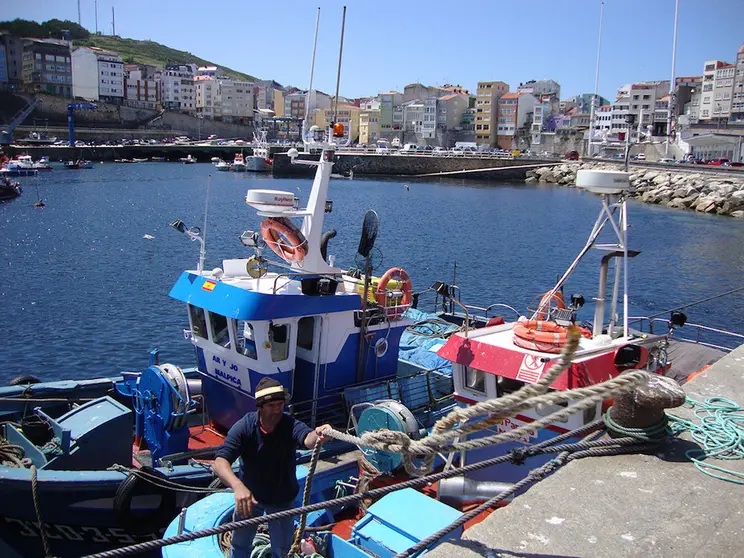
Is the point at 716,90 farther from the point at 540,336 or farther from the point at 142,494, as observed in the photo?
the point at 142,494

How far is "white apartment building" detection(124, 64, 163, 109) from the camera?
165 m

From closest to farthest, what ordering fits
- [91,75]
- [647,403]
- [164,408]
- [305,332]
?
[647,403]
[164,408]
[305,332]
[91,75]

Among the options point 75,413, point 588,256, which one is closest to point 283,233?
Answer: point 75,413

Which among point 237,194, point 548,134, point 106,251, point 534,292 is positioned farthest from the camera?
point 548,134

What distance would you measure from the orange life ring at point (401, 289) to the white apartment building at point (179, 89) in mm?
172065

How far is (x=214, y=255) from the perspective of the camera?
1419 inches

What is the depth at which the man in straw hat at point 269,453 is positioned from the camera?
16.1ft

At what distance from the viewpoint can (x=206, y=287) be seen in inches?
418

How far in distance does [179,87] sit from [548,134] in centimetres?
9782

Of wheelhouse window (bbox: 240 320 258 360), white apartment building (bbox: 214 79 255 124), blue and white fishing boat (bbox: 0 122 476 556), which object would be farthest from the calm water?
white apartment building (bbox: 214 79 255 124)

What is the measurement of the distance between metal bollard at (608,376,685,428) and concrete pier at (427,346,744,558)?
0.85 feet

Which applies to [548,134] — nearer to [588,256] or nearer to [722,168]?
[722,168]

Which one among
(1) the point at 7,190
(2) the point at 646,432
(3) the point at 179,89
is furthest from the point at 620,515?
(3) the point at 179,89

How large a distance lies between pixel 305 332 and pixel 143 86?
175611mm
